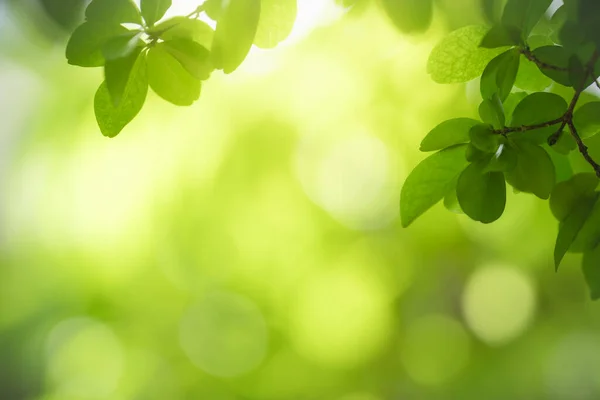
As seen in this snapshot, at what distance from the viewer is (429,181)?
22.5 inches

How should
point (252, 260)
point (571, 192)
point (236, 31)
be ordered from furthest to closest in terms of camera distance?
point (252, 260) → point (571, 192) → point (236, 31)

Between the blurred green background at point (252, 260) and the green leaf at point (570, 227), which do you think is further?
the blurred green background at point (252, 260)

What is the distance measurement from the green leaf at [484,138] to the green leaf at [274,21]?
0.19m

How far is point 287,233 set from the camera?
5535 millimetres

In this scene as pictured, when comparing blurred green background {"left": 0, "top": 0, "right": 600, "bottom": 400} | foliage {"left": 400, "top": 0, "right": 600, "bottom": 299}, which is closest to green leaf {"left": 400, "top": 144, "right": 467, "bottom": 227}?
foliage {"left": 400, "top": 0, "right": 600, "bottom": 299}

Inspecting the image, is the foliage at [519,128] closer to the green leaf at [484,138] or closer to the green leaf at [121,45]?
the green leaf at [484,138]

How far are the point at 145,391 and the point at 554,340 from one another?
3.98m

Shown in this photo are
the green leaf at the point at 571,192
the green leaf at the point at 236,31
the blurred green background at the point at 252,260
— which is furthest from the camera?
the blurred green background at the point at 252,260

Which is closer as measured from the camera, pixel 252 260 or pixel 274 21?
pixel 274 21

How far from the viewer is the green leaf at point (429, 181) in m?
0.56

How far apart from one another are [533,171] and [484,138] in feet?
0.19

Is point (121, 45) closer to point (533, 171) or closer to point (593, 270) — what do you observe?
point (533, 171)

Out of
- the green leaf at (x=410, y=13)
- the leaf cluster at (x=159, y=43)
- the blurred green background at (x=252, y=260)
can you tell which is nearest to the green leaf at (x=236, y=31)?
the leaf cluster at (x=159, y=43)

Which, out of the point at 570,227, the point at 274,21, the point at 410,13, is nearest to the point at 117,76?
the point at 274,21
